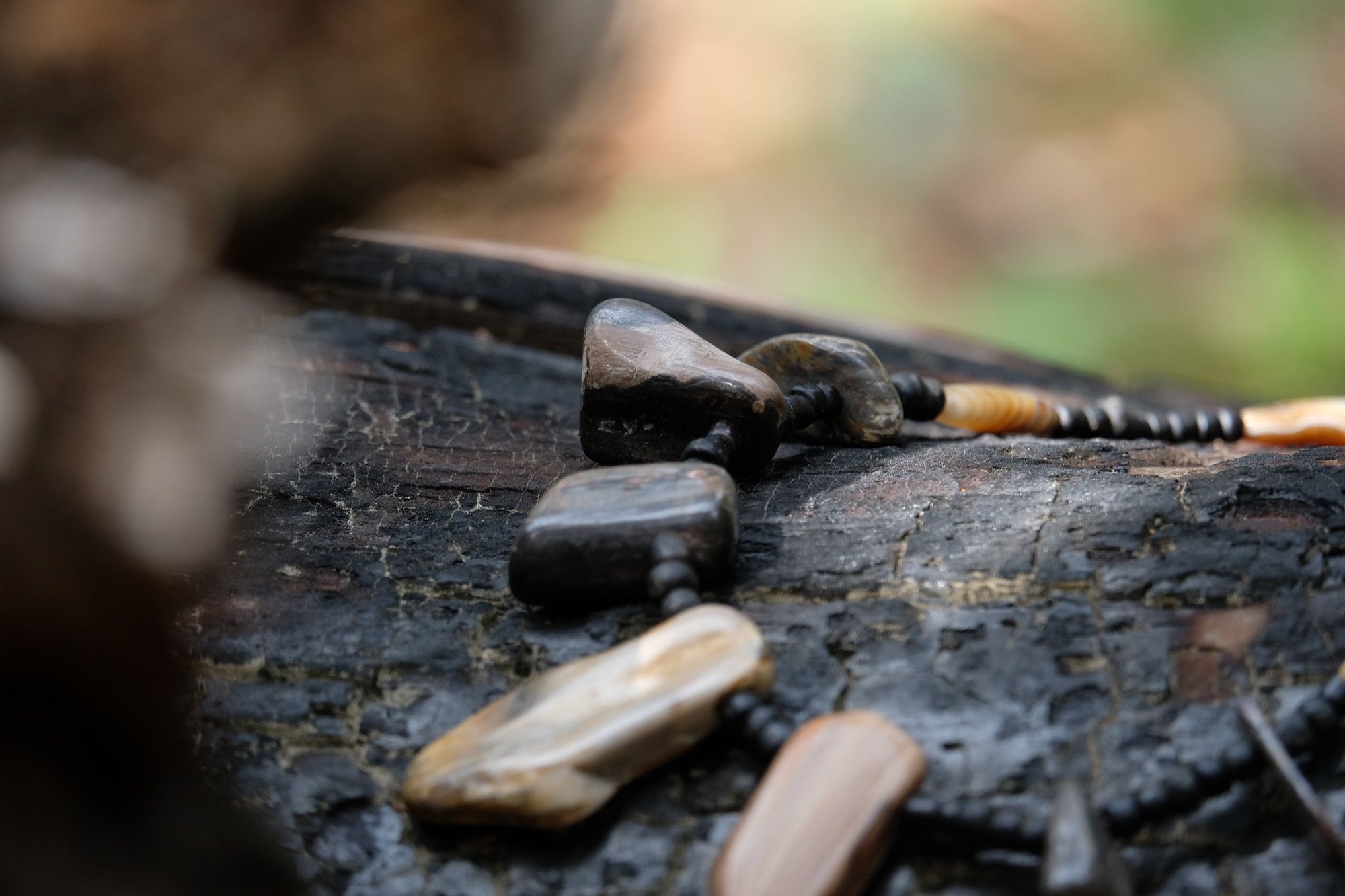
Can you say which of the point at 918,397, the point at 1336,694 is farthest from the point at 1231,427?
the point at 1336,694

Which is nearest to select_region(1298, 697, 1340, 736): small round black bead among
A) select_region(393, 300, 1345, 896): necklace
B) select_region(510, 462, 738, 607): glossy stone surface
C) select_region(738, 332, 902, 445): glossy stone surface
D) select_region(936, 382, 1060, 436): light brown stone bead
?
select_region(393, 300, 1345, 896): necklace

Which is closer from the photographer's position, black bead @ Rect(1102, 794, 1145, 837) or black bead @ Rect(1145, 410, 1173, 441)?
black bead @ Rect(1102, 794, 1145, 837)

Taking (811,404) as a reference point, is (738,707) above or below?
below

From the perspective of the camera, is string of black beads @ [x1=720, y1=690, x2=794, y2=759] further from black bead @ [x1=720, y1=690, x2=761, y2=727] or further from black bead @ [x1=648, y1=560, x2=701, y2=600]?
black bead @ [x1=648, y1=560, x2=701, y2=600]

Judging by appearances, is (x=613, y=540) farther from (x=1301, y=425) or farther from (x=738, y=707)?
(x=1301, y=425)

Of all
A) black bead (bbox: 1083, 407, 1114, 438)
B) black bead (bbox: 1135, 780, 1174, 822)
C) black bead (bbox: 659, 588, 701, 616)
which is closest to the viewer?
black bead (bbox: 1135, 780, 1174, 822)

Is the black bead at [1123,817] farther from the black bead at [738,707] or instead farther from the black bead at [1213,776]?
the black bead at [738,707]
